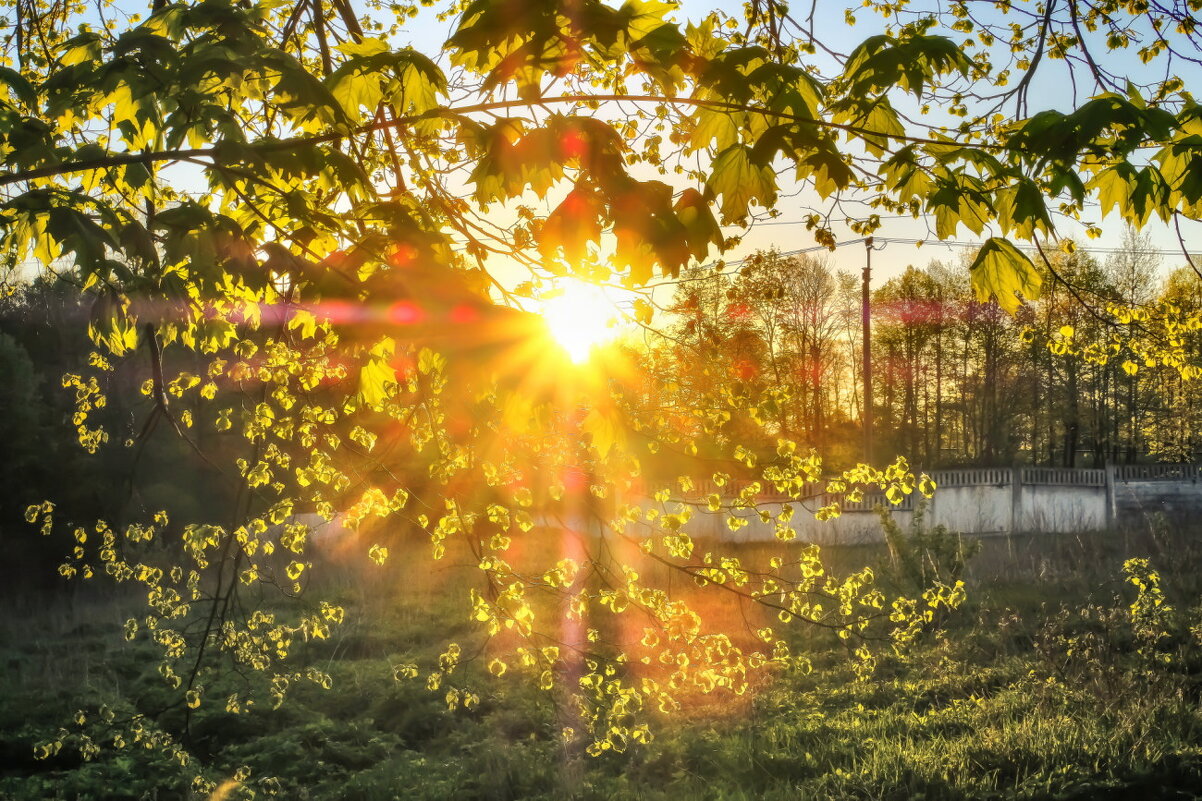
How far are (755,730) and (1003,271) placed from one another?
6956 mm

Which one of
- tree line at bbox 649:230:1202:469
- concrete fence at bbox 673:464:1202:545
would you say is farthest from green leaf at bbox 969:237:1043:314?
tree line at bbox 649:230:1202:469

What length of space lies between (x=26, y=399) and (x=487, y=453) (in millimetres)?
18317

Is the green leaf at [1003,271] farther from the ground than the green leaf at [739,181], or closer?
closer

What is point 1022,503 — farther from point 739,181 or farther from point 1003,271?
point 739,181

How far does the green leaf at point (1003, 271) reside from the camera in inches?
97.1

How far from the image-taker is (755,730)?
8.55 meters

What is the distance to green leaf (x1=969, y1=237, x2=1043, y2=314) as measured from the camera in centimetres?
247

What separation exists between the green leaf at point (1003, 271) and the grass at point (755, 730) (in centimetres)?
362

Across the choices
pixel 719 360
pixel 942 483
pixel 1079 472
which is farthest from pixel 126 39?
pixel 1079 472

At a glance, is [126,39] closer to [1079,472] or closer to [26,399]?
[26,399]

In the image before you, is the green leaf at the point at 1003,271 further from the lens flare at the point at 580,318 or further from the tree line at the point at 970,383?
the tree line at the point at 970,383

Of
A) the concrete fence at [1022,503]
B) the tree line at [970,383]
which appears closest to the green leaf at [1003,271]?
the concrete fence at [1022,503]

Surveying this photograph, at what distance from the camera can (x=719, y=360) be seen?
14.0 ft

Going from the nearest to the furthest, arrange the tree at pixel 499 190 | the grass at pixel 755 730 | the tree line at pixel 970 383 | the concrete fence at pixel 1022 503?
the tree at pixel 499 190 < the grass at pixel 755 730 < the concrete fence at pixel 1022 503 < the tree line at pixel 970 383
